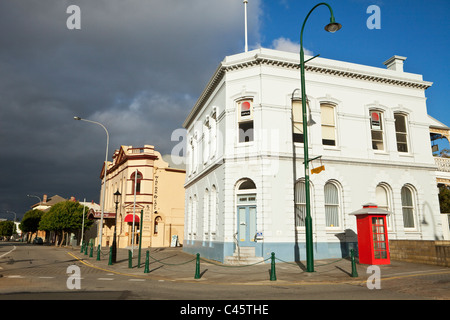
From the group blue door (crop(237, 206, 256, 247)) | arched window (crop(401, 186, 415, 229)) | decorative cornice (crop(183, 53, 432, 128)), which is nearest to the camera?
blue door (crop(237, 206, 256, 247))

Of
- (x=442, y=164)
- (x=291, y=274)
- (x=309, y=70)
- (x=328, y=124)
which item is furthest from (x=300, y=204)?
(x=442, y=164)

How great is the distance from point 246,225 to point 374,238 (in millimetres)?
6512

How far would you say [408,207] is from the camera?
70.3 feet

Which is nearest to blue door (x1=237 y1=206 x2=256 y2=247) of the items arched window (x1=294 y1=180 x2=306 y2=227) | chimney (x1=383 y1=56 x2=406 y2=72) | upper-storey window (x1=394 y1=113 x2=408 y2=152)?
arched window (x1=294 y1=180 x2=306 y2=227)

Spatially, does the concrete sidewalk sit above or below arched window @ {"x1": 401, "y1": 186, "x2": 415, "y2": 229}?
below

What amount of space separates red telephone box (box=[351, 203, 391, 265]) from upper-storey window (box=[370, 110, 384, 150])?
7143mm

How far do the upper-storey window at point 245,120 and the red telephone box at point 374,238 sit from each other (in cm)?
763

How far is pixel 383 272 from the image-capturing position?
13.5 metres

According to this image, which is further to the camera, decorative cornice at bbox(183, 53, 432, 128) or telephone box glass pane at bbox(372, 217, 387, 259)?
decorative cornice at bbox(183, 53, 432, 128)

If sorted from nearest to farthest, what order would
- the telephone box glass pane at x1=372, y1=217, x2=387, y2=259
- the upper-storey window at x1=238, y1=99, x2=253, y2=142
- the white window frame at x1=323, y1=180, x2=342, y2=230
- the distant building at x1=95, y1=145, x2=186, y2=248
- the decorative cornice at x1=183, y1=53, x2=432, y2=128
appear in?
the telephone box glass pane at x1=372, y1=217, x2=387, y2=259 < the white window frame at x1=323, y1=180, x2=342, y2=230 < the decorative cornice at x1=183, y1=53, x2=432, y2=128 < the upper-storey window at x1=238, y1=99, x2=253, y2=142 < the distant building at x1=95, y1=145, x2=186, y2=248

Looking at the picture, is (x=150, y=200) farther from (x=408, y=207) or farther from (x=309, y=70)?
(x=408, y=207)

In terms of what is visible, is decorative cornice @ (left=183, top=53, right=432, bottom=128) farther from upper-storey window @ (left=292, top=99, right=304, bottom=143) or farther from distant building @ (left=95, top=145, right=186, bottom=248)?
distant building @ (left=95, top=145, right=186, bottom=248)

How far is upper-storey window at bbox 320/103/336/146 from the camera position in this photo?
20753 millimetres

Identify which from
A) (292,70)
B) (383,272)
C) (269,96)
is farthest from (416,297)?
(292,70)
